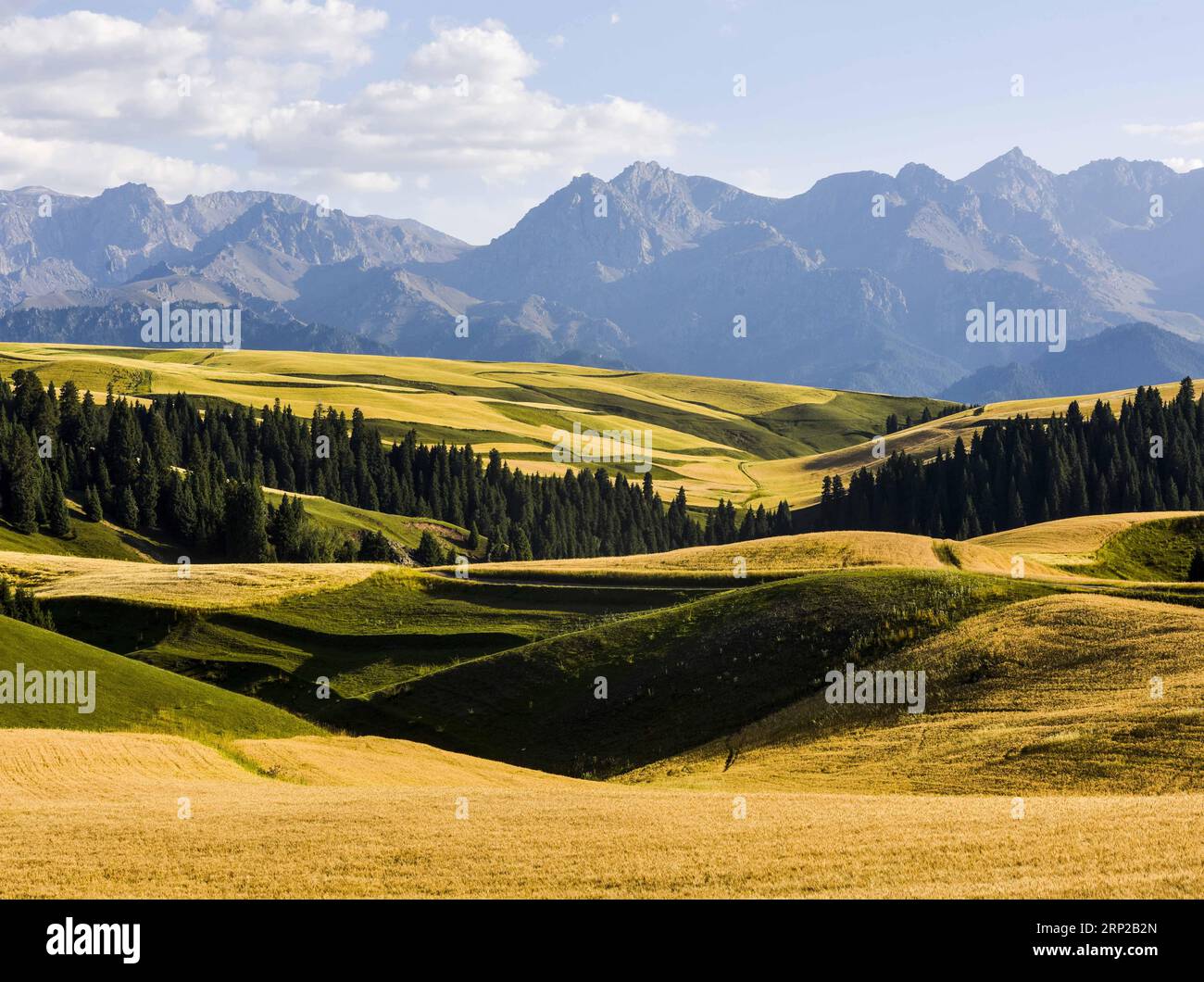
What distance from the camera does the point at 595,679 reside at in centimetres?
7444

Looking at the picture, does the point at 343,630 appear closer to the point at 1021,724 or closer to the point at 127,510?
the point at 1021,724

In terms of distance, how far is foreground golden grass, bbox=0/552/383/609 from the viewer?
324 ft

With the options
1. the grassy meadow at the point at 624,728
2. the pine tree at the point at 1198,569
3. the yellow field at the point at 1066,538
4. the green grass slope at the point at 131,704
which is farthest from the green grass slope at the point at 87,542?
the pine tree at the point at 1198,569

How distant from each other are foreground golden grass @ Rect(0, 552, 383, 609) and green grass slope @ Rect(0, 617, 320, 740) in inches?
994

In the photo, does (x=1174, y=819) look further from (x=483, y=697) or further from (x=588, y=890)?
(x=483, y=697)

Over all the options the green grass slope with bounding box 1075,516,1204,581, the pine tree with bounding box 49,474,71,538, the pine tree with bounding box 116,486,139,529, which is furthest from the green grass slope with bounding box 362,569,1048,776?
the pine tree with bounding box 116,486,139,529

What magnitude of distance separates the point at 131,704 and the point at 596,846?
44199 millimetres

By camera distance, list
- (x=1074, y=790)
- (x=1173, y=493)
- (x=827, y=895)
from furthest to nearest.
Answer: (x=1173, y=493) < (x=1074, y=790) < (x=827, y=895)

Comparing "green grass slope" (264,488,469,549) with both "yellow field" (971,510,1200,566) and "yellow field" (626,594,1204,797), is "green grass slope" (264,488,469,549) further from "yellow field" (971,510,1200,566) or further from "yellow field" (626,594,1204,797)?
"yellow field" (626,594,1204,797)

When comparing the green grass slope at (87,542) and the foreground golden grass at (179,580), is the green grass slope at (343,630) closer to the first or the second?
the foreground golden grass at (179,580)

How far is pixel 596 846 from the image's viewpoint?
3173cm
